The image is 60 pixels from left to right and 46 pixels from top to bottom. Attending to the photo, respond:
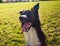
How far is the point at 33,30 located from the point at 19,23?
0.25 metres

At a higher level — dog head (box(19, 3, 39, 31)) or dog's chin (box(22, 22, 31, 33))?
dog head (box(19, 3, 39, 31))

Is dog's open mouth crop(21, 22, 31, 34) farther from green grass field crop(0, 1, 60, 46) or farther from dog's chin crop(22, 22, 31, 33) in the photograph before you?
green grass field crop(0, 1, 60, 46)

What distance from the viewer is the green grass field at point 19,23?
2.36 metres

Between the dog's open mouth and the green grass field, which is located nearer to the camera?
the dog's open mouth

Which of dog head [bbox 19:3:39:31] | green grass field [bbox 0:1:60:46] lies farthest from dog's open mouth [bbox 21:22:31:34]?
green grass field [bbox 0:1:60:46]

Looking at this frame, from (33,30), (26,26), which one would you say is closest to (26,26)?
(26,26)

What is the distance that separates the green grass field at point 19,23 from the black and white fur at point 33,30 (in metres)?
0.08

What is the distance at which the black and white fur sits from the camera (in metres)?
2.26

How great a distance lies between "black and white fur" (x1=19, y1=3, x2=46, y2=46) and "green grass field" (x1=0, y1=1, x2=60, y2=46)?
8cm

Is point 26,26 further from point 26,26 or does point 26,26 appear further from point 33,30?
point 33,30

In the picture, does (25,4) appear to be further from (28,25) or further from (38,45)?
(38,45)

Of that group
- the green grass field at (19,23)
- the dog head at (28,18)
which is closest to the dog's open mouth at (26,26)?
the dog head at (28,18)

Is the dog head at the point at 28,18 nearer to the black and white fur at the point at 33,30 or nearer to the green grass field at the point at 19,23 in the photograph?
the black and white fur at the point at 33,30

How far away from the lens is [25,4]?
8.24 ft
